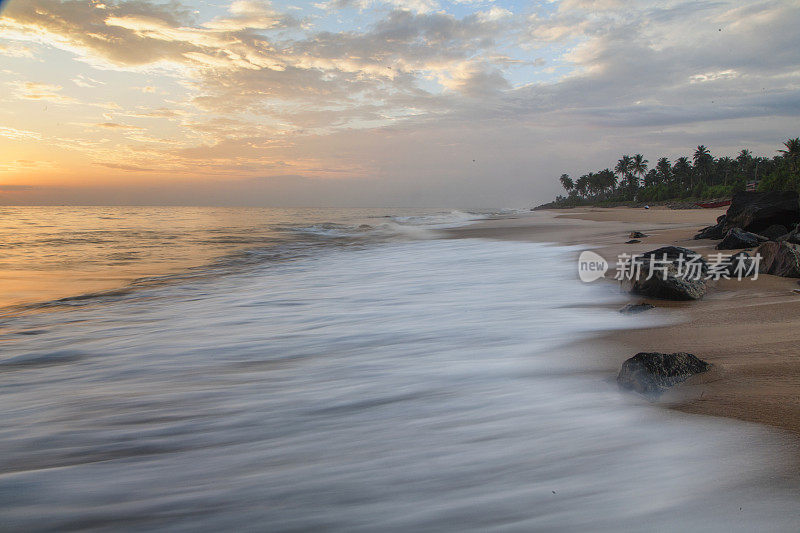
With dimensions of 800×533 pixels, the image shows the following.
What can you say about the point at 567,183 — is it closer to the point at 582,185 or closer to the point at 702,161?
the point at 582,185

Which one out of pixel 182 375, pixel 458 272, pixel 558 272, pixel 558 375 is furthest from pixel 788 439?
pixel 458 272

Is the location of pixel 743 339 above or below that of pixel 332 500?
above

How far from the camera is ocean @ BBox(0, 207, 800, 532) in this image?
192 centimetres

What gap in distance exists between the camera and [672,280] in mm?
5090

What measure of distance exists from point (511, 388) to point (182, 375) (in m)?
2.84

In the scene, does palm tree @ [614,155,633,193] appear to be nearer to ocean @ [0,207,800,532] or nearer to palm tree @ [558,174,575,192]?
palm tree @ [558,174,575,192]

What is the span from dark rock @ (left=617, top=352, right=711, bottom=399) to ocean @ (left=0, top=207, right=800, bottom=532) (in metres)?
0.11

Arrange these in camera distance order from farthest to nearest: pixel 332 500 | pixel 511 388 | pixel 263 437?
pixel 511 388 < pixel 263 437 < pixel 332 500

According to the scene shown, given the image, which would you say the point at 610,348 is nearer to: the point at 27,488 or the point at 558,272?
the point at 27,488

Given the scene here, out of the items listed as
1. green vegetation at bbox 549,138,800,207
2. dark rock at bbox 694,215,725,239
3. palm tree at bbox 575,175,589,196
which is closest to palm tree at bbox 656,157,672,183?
green vegetation at bbox 549,138,800,207

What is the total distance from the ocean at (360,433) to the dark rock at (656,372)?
113 millimetres

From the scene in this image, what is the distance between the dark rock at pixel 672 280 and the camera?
5035 mm

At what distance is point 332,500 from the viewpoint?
203 centimetres

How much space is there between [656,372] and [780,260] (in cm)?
457
